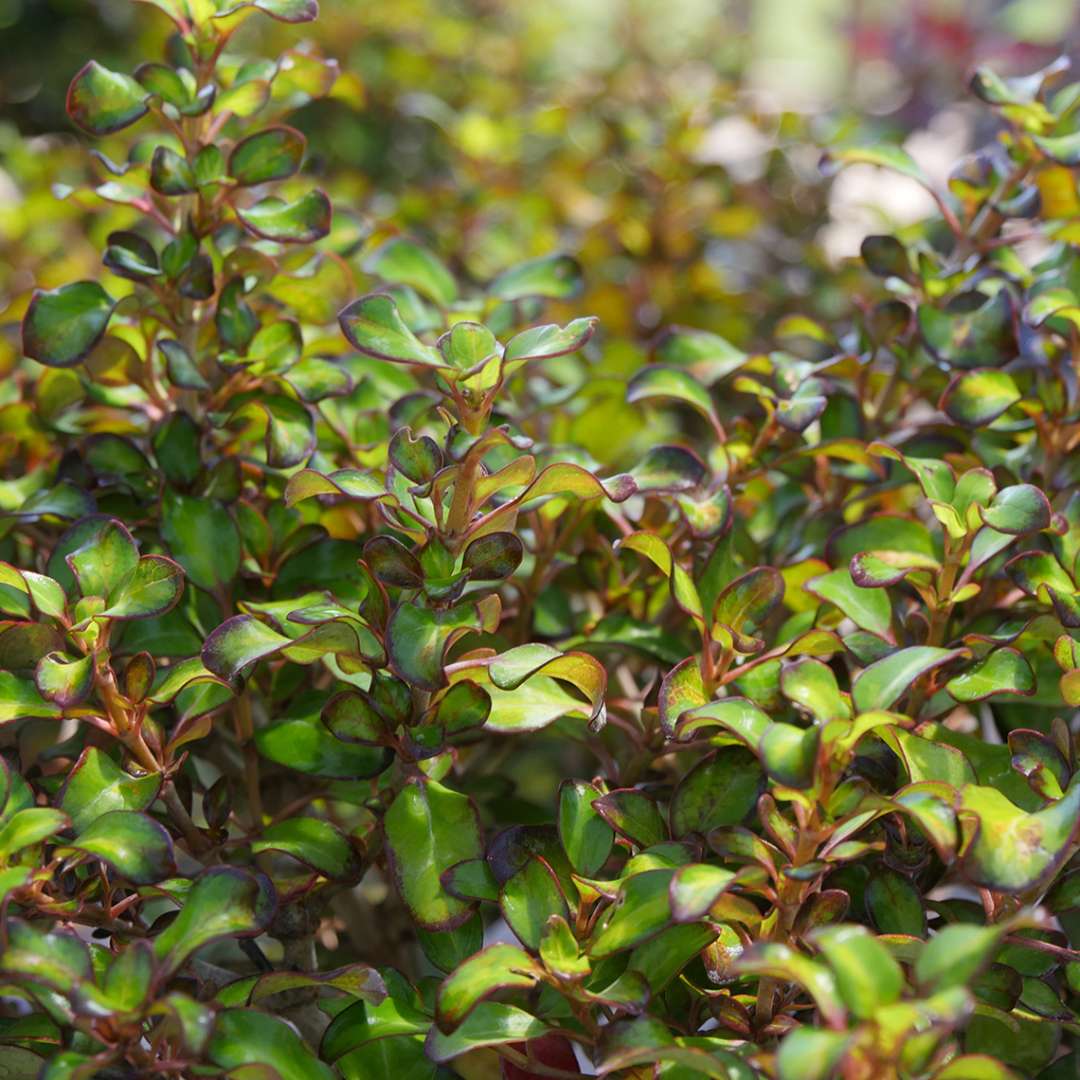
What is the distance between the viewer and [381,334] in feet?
2.54

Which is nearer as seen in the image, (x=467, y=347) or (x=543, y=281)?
(x=467, y=347)

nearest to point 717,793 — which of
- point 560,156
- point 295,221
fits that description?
point 295,221

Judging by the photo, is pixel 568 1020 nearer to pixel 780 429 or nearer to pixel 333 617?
pixel 333 617

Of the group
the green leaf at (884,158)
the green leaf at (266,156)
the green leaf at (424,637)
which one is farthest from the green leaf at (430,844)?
the green leaf at (884,158)

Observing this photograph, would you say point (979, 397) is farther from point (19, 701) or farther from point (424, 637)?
point (19, 701)

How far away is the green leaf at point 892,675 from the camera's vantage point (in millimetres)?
707

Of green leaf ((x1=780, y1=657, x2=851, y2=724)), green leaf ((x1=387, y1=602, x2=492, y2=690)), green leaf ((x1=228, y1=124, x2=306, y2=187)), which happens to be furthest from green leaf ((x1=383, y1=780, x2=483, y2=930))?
green leaf ((x1=228, y1=124, x2=306, y2=187))

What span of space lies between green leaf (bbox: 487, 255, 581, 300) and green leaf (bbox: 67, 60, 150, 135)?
36 cm

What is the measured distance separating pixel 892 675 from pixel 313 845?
37 centimetres

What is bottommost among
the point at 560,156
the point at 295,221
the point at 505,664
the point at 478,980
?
the point at 560,156

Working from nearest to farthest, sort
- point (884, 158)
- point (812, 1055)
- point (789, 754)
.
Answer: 1. point (812, 1055)
2. point (789, 754)
3. point (884, 158)

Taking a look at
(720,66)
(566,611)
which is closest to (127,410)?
(566,611)

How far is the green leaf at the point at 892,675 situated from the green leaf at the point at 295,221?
50 centimetres

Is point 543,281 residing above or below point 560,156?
above
